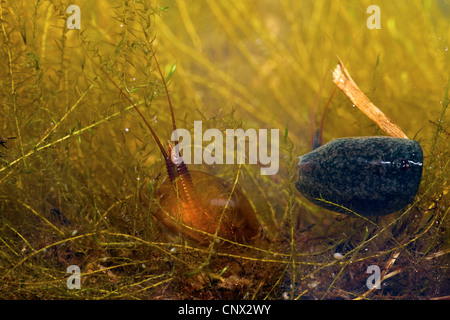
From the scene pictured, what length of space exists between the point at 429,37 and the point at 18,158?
1.60 meters

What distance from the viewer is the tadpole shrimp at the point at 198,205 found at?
112 centimetres

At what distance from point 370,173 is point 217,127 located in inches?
22.8

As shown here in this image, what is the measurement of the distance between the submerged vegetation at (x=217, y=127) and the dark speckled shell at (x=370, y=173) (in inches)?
3.0

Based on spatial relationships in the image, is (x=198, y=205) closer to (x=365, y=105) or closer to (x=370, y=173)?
(x=370, y=173)

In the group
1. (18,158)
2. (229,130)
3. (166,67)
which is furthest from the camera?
(166,67)

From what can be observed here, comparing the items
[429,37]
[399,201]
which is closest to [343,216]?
[399,201]

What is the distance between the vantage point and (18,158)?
4.01 feet

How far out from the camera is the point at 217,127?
1400mm

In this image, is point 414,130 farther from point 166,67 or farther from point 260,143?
point 166,67

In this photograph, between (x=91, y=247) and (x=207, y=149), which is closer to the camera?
(x=91, y=247)

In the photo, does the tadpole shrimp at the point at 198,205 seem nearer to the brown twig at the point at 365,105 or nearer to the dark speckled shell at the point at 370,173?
the dark speckled shell at the point at 370,173

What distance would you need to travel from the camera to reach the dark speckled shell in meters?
1.08

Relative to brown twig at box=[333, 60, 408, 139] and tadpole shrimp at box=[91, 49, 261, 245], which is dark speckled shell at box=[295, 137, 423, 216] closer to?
brown twig at box=[333, 60, 408, 139]
